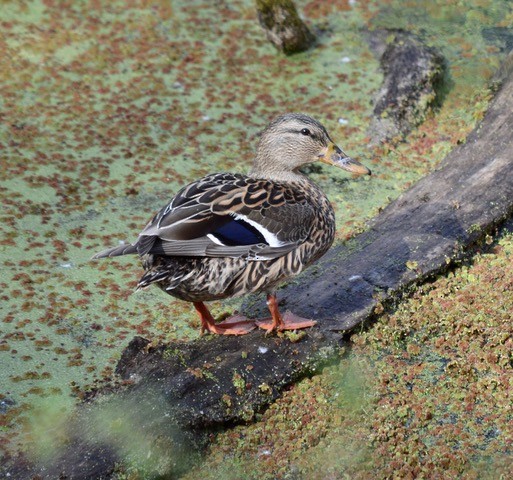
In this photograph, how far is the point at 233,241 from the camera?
428 cm

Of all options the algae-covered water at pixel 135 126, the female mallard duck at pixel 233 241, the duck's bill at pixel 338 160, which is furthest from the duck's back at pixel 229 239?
the algae-covered water at pixel 135 126

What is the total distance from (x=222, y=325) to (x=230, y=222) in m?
0.63

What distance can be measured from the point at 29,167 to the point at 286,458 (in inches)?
132

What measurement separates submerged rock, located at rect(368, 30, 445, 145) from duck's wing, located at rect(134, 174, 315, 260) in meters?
2.25

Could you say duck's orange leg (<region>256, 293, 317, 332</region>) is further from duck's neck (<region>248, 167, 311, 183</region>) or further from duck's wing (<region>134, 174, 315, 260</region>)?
duck's neck (<region>248, 167, 311, 183</region>)

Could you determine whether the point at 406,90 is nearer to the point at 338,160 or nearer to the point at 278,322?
the point at 338,160

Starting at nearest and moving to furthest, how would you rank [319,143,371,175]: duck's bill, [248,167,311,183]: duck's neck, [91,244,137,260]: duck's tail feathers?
1. [91,244,137,260]: duck's tail feathers
2. [248,167,311,183]: duck's neck
3. [319,143,371,175]: duck's bill

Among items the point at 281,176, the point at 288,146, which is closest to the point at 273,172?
the point at 281,176

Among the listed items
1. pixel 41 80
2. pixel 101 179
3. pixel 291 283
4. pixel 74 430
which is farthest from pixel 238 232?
pixel 41 80

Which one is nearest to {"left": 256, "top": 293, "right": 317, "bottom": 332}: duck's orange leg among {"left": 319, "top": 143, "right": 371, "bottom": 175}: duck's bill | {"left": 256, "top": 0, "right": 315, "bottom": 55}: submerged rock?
{"left": 319, "top": 143, "right": 371, "bottom": 175}: duck's bill

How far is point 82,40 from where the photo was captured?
7777mm

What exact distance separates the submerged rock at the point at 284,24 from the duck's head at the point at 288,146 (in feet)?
9.36

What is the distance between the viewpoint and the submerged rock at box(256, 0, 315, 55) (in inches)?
298

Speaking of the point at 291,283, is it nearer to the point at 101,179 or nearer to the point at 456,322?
the point at 456,322
